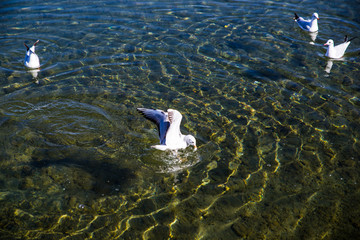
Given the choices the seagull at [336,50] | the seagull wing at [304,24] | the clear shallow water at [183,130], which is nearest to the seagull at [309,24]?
the seagull wing at [304,24]

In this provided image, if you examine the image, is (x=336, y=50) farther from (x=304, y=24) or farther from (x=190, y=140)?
(x=190, y=140)

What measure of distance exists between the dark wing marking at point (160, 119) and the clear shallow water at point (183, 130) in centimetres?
40

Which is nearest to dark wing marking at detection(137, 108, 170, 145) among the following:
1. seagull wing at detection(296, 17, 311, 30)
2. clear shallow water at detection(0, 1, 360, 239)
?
clear shallow water at detection(0, 1, 360, 239)

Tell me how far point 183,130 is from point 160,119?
77 centimetres

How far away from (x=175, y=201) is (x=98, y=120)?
307cm

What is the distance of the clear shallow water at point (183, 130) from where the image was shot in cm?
541

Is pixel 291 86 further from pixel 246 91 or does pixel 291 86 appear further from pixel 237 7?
pixel 237 7

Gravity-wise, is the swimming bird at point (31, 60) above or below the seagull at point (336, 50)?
above

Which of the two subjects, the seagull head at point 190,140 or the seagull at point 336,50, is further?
the seagull at point 336,50

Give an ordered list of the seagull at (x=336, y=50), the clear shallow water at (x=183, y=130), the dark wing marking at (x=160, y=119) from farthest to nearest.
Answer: the seagull at (x=336, y=50) < the dark wing marking at (x=160, y=119) < the clear shallow water at (x=183, y=130)

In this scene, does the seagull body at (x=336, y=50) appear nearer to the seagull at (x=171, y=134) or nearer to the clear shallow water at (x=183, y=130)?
the clear shallow water at (x=183, y=130)

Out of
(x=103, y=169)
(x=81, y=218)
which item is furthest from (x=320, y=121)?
(x=81, y=218)

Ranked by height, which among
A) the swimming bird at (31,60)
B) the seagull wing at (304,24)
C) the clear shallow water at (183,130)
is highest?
the swimming bird at (31,60)

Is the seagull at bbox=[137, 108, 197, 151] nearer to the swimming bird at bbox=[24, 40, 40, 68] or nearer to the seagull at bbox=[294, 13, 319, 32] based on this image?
the swimming bird at bbox=[24, 40, 40, 68]
